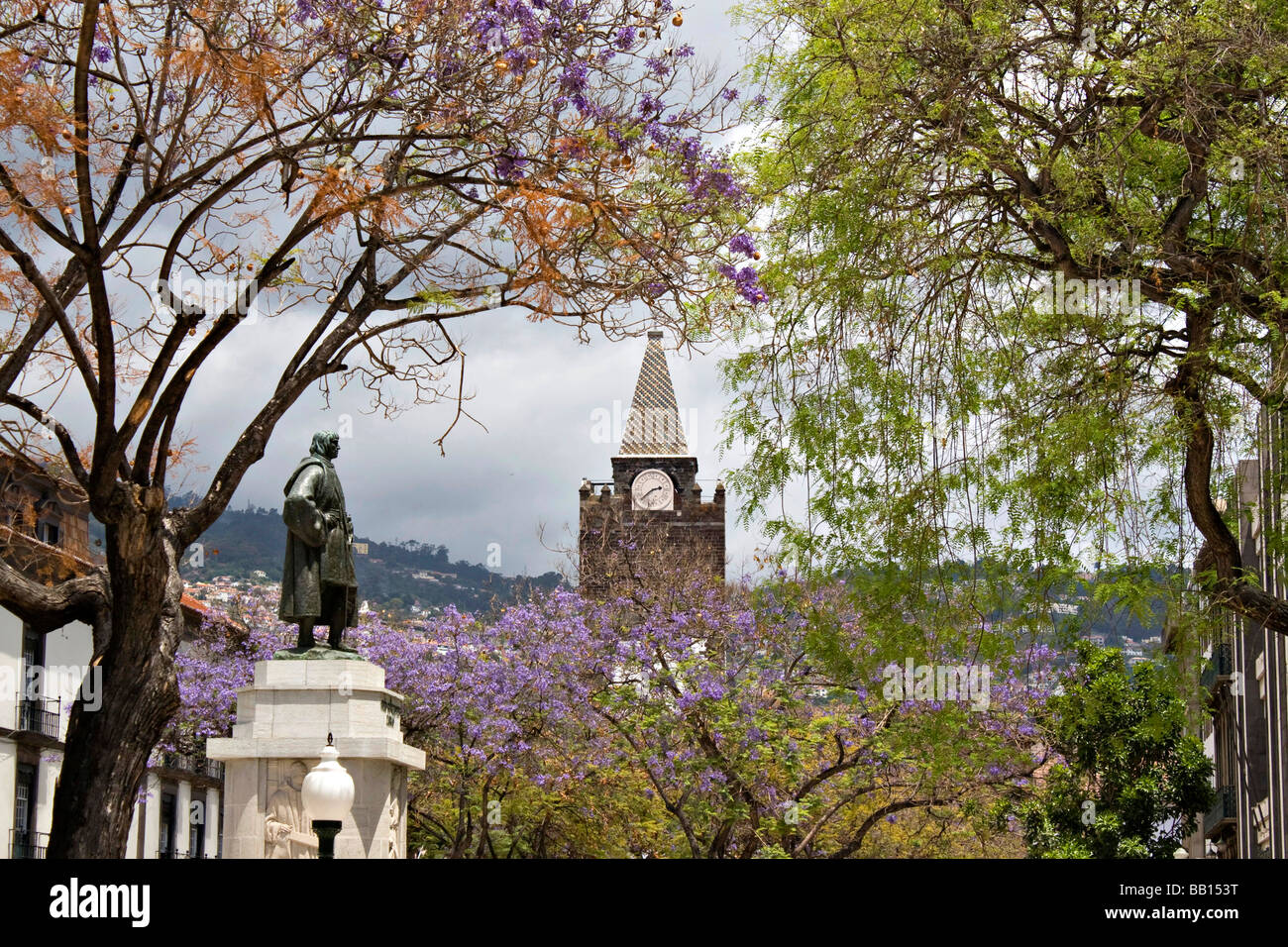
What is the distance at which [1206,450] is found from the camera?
372 inches

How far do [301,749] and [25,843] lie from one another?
2085 centimetres

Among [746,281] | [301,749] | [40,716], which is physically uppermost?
[746,281]

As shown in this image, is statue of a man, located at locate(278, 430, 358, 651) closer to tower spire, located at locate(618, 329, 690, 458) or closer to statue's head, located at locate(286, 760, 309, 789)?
statue's head, located at locate(286, 760, 309, 789)

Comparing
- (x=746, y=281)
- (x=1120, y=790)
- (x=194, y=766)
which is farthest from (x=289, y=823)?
(x=194, y=766)

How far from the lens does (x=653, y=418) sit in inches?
2324

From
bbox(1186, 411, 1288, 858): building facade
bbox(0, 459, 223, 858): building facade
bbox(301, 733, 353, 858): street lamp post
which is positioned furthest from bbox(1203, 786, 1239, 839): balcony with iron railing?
bbox(301, 733, 353, 858): street lamp post

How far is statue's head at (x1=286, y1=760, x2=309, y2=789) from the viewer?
11.0 meters

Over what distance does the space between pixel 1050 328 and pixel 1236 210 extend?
1634mm

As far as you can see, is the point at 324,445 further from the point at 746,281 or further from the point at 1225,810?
the point at 1225,810

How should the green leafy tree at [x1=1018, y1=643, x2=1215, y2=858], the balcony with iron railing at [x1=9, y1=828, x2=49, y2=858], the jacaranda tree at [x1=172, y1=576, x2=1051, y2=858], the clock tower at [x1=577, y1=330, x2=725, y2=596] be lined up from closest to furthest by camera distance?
the jacaranda tree at [x1=172, y1=576, x2=1051, y2=858], the green leafy tree at [x1=1018, y1=643, x2=1215, y2=858], the balcony with iron railing at [x1=9, y1=828, x2=49, y2=858], the clock tower at [x1=577, y1=330, x2=725, y2=596]

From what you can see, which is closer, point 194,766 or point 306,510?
point 306,510

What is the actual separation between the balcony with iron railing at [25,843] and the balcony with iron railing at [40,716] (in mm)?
1946
